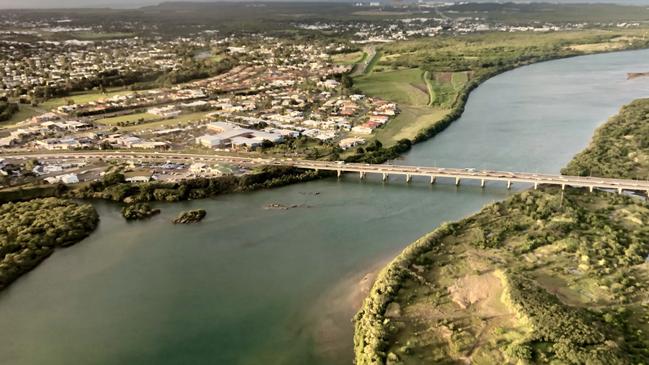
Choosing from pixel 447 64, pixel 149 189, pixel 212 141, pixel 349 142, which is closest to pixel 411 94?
pixel 447 64

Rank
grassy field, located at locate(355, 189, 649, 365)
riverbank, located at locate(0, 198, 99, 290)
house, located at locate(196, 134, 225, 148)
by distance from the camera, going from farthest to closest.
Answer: house, located at locate(196, 134, 225, 148)
riverbank, located at locate(0, 198, 99, 290)
grassy field, located at locate(355, 189, 649, 365)

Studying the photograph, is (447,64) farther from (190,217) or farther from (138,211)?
(138,211)

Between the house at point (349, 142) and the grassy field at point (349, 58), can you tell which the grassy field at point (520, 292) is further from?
the grassy field at point (349, 58)

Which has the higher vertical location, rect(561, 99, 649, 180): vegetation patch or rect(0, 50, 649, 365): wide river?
rect(561, 99, 649, 180): vegetation patch

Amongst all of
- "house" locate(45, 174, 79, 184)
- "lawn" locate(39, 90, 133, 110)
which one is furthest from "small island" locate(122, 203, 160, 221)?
"lawn" locate(39, 90, 133, 110)

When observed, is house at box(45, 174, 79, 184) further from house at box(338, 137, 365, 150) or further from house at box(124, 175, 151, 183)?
house at box(338, 137, 365, 150)

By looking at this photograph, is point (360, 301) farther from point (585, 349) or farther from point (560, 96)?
point (560, 96)
